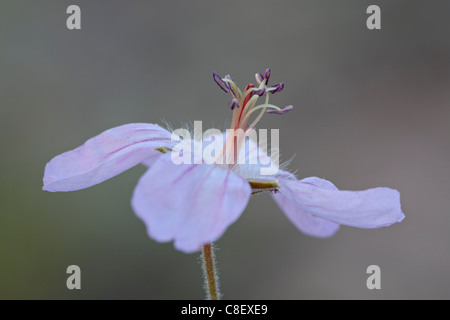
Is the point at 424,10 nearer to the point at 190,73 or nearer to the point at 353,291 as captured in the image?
the point at 190,73

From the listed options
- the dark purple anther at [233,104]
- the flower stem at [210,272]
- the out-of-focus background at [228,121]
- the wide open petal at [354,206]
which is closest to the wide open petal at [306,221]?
the wide open petal at [354,206]

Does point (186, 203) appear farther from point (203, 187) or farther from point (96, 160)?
point (96, 160)

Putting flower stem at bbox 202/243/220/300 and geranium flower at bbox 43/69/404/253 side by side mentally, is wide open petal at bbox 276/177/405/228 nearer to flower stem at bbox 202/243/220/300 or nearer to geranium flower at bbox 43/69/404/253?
geranium flower at bbox 43/69/404/253

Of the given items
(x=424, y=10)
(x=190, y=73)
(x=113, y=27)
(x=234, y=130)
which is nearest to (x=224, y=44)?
(x=190, y=73)

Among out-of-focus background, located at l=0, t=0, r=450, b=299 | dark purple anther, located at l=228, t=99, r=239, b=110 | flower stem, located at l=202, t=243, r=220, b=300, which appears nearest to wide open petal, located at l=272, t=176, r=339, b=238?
Answer: dark purple anther, located at l=228, t=99, r=239, b=110

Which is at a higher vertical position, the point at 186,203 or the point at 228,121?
the point at 228,121

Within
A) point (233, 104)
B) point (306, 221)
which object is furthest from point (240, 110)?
point (306, 221)

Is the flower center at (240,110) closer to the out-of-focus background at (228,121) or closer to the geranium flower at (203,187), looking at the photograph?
the geranium flower at (203,187)
